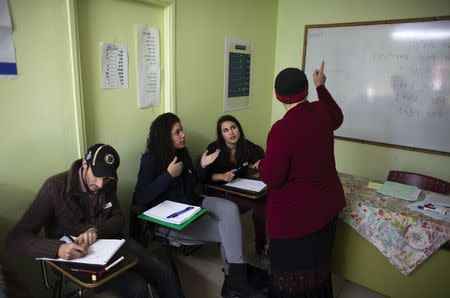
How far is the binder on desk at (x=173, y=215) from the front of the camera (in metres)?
1.68

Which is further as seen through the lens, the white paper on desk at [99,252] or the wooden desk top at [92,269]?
the white paper on desk at [99,252]

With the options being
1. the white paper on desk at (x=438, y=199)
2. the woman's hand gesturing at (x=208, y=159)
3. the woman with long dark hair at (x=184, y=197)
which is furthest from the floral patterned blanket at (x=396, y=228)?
the woman's hand gesturing at (x=208, y=159)

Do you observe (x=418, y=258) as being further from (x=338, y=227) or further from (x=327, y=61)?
(x=327, y=61)

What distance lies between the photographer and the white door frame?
182 centimetres

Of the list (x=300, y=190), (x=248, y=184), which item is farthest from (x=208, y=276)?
(x=300, y=190)

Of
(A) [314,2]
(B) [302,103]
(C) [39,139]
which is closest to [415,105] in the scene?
(A) [314,2]

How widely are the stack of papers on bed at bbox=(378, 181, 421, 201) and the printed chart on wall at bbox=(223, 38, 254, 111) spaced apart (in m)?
1.54

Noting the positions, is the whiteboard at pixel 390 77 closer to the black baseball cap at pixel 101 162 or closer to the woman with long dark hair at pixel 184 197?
the woman with long dark hair at pixel 184 197

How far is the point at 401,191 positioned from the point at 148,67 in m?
1.96

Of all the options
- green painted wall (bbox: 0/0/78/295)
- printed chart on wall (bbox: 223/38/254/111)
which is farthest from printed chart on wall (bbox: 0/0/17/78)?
printed chart on wall (bbox: 223/38/254/111)

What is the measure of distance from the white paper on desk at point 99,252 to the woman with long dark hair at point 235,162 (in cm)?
104

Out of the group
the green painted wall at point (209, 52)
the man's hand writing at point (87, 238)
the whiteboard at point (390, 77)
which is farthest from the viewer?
the whiteboard at point (390, 77)

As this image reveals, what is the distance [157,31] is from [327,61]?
72.9 inches

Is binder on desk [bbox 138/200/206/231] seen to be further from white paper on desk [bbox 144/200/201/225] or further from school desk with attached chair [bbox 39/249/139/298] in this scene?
school desk with attached chair [bbox 39/249/139/298]
